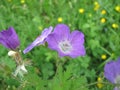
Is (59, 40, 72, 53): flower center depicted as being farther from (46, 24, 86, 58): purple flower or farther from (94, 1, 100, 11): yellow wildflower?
(94, 1, 100, 11): yellow wildflower

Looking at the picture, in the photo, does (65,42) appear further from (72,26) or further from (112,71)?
(72,26)

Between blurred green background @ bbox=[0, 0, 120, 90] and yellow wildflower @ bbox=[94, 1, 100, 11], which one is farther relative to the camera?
yellow wildflower @ bbox=[94, 1, 100, 11]

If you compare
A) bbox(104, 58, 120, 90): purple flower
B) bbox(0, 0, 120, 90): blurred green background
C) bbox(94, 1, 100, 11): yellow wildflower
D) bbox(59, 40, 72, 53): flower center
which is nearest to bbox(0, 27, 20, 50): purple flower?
bbox(59, 40, 72, 53): flower center

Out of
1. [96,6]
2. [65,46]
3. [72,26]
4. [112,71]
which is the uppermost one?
[96,6]

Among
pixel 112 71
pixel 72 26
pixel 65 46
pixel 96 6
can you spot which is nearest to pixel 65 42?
pixel 65 46

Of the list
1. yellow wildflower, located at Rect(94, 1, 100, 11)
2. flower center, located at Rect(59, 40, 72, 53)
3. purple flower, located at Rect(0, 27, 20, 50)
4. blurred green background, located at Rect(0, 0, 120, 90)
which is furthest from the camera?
yellow wildflower, located at Rect(94, 1, 100, 11)

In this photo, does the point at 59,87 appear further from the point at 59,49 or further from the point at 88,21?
the point at 88,21

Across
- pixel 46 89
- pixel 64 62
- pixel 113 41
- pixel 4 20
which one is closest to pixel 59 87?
pixel 46 89

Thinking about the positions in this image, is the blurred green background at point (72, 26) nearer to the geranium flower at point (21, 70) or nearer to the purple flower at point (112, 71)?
the purple flower at point (112, 71)
